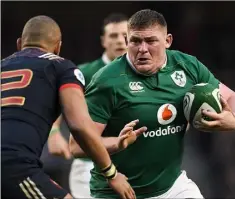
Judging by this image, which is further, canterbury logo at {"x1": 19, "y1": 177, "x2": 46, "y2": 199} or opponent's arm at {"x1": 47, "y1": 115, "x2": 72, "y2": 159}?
opponent's arm at {"x1": 47, "y1": 115, "x2": 72, "y2": 159}

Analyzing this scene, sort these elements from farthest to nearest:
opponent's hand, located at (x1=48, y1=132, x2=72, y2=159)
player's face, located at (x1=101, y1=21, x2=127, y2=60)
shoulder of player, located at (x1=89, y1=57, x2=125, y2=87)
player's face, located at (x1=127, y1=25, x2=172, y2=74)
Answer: player's face, located at (x1=101, y1=21, x2=127, y2=60) → opponent's hand, located at (x1=48, y1=132, x2=72, y2=159) → player's face, located at (x1=127, y1=25, x2=172, y2=74) → shoulder of player, located at (x1=89, y1=57, x2=125, y2=87)

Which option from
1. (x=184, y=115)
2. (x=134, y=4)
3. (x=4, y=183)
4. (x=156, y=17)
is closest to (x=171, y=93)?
(x=184, y=115)

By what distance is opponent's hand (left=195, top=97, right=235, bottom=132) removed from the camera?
609cm

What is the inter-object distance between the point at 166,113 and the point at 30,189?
161 cm

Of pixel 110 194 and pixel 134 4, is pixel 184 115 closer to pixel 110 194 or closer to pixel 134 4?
pixel 110 194

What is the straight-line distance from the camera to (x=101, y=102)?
6.15 meters

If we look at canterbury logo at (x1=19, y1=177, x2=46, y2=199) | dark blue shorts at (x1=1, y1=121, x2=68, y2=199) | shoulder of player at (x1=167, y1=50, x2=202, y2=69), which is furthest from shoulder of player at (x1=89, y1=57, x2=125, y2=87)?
canterbury logo at (x1=19, y1=177, x2=46, y2=199)

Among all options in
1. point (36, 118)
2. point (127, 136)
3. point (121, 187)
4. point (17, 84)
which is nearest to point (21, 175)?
point (36, 118)

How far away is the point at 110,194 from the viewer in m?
6.39

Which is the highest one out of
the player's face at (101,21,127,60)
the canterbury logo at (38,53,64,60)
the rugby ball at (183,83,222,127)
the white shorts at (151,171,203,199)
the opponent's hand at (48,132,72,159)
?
the canterbury logo at (38,53,64,60)

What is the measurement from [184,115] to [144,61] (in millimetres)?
539

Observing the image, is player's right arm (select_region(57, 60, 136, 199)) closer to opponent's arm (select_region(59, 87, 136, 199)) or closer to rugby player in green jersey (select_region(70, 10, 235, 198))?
opponent's arm (select_region(59, 87, 136, 199))

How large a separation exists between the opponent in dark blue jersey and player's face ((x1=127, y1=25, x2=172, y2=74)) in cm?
106

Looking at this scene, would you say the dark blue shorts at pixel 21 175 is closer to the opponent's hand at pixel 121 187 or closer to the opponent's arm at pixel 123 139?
the opponent's hand at pixel 121 187
